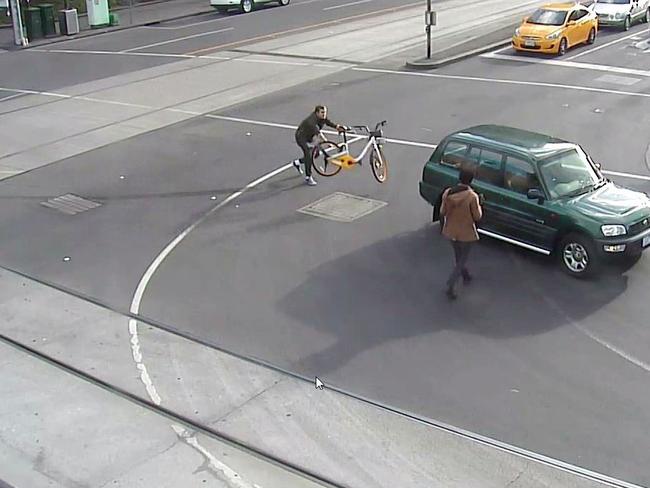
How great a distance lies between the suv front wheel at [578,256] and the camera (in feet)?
39.5

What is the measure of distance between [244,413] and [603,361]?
4.10 metres

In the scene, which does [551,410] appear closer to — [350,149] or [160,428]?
[160,428]

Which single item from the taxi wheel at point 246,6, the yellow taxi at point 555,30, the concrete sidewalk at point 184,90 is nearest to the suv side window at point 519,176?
the concrete sidewalk at point 184,90

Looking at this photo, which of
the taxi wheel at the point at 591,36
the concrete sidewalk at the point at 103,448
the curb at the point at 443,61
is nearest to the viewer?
the concrete sidewalk at the point at 103,448

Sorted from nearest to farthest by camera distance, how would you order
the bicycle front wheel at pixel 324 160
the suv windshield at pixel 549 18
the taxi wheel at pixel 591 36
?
the bicycle front wheel at pixel 324 160 → the suv windshield at pixel 549 18 → the taxi wheel at pixel 591 36

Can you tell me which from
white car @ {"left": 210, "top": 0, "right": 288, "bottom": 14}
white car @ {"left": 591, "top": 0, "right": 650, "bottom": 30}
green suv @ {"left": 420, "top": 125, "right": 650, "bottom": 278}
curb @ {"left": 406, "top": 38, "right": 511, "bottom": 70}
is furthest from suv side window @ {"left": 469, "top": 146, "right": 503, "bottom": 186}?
white car @ {"left": 210, "top": 0, "right": 288, "bottom": 14}

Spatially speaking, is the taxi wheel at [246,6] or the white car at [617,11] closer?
the white car at [617,11]

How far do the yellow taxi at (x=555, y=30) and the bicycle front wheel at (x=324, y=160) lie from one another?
1418 centimetres

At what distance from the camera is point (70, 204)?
16.2 m

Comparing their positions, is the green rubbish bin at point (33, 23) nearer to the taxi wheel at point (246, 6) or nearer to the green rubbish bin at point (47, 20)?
the green rubbish bin at point (47, 20)

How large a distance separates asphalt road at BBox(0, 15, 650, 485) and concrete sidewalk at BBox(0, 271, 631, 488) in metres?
0.45

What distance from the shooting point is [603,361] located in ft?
33.2

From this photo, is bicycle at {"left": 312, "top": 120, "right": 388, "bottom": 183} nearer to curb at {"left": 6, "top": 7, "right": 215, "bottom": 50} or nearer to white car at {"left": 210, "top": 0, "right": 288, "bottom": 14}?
curb at {"left": 6, "top": 7, "right": 215, "bottom": 50}

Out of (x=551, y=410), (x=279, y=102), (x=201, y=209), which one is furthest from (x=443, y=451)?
(x=279, y=102)
